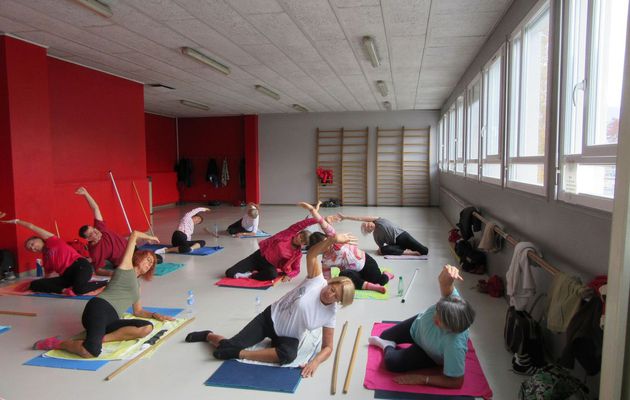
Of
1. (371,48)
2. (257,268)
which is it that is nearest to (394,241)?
(257,268)

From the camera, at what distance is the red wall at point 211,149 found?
14445 mm

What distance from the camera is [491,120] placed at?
5.84 metres

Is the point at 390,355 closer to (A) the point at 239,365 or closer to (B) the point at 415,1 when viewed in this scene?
(A) the point at 239,365

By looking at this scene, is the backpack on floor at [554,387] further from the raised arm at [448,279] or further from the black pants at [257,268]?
the black pants at [257,268]

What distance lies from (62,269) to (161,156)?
31.4ft

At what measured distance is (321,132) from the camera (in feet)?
45.6

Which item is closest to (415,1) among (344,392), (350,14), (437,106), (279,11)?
(350,14)

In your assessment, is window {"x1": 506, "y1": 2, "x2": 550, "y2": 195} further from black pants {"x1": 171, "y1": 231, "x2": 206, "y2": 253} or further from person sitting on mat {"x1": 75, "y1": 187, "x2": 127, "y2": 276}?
black pants {"x1": 171, "y1": 231, "x2": 206, "y2": 253}

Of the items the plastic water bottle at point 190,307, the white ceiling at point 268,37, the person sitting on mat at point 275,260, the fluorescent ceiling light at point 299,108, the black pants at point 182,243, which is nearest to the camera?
the plastic water bottle at point 190,307

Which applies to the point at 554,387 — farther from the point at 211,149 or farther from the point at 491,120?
the point at 211,149

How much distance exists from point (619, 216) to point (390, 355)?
1745 mm

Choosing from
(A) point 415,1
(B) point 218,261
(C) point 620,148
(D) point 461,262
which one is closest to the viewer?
(C) point 620,148

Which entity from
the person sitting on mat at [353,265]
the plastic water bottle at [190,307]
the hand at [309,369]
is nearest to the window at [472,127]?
the person sitting on mat at [353,265]

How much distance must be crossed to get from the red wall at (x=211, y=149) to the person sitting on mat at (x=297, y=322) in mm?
11474
